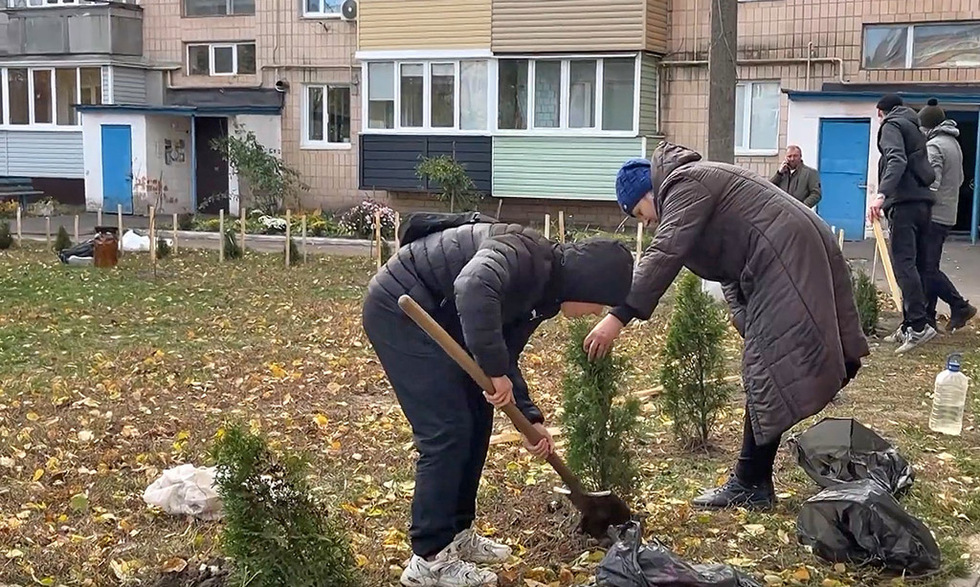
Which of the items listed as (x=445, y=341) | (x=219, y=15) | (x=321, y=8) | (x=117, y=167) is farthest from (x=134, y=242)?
(x=445, y=341)

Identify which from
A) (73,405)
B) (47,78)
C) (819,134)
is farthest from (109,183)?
(73,405)

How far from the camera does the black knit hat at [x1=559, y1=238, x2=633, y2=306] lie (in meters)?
3.57

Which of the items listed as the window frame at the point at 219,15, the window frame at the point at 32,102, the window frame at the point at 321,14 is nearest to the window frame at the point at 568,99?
the window frame at the point at 321,14

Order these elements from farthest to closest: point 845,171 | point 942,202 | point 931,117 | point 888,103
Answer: point 845,171 → point 931,117 → point 942,202 → point 888,103

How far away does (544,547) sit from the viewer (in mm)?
4273

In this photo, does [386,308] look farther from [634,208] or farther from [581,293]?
[634,208]

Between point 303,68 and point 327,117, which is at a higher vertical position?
point 303,68

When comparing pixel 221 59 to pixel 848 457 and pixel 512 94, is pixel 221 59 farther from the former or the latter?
pixel 848 457

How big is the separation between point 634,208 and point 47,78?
2567cm

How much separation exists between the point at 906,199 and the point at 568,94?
13627mm

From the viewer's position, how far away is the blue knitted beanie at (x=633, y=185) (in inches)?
173

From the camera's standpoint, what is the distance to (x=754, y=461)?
15.2 feet

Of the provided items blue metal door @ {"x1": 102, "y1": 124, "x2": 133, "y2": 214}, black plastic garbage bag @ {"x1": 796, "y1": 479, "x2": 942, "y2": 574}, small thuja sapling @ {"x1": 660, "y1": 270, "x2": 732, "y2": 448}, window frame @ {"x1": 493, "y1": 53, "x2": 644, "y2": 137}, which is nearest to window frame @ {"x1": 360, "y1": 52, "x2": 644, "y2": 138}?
window frame @ {"x1": 493, "y1": 53, "x2": 644, "y2": 137}

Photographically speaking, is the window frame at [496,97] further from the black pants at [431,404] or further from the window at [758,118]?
the black pants at [431,404]
